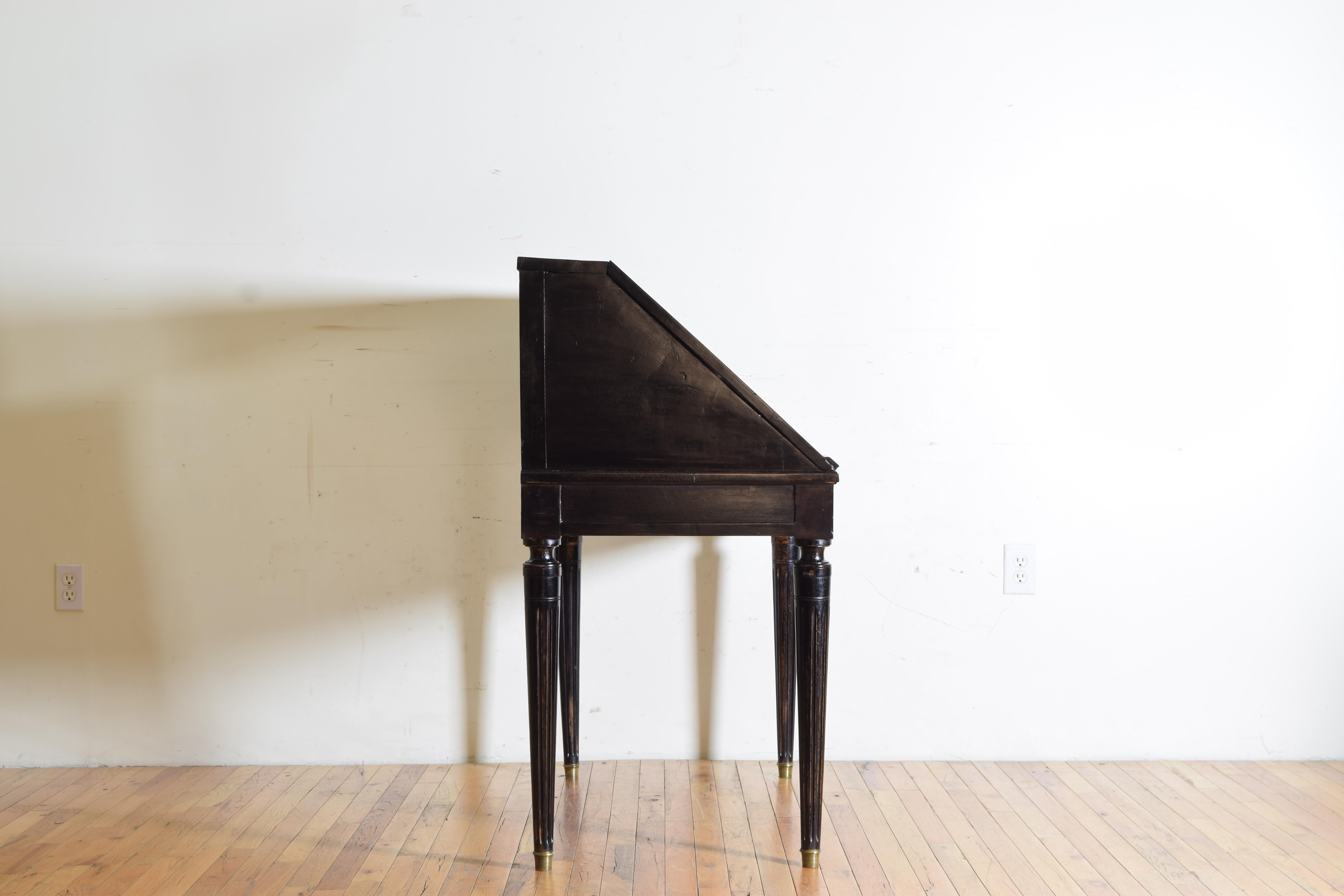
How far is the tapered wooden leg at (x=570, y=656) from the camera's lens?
1818 millimetres

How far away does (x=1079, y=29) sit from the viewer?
197cm

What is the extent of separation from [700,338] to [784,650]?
688mm

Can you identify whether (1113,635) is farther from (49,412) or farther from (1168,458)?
(49,412)

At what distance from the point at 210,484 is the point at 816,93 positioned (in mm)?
1577

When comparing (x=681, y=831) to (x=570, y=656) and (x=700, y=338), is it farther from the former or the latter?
(x=700, y=338)

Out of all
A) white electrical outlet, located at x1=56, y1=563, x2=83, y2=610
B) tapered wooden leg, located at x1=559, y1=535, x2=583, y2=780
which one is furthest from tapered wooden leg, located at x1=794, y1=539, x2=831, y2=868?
white electrical outlet, located at x1=56, y1=563, x2=83, y2=610

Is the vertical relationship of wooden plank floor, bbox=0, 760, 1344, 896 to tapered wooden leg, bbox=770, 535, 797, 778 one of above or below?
below

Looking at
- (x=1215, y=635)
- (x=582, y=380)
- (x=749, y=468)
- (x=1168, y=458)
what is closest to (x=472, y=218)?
(x=582, y=380)

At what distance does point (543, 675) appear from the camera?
Result: 142 cm

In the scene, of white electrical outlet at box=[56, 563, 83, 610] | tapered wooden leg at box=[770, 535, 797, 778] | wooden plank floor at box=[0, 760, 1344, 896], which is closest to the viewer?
wooden plank floor at box=[0, 760, 1344, 896]

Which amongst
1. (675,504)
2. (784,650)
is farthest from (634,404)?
(784,650)

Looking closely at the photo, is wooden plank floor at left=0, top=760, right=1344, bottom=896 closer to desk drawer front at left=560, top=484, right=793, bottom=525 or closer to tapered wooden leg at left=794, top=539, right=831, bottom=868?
tapered wooden leg at left=794, top=539, right=831, bottom=868

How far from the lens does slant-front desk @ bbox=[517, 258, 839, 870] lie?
55.2 inches

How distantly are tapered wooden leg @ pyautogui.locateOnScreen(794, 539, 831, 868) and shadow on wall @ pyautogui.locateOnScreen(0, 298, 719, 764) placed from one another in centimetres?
75
